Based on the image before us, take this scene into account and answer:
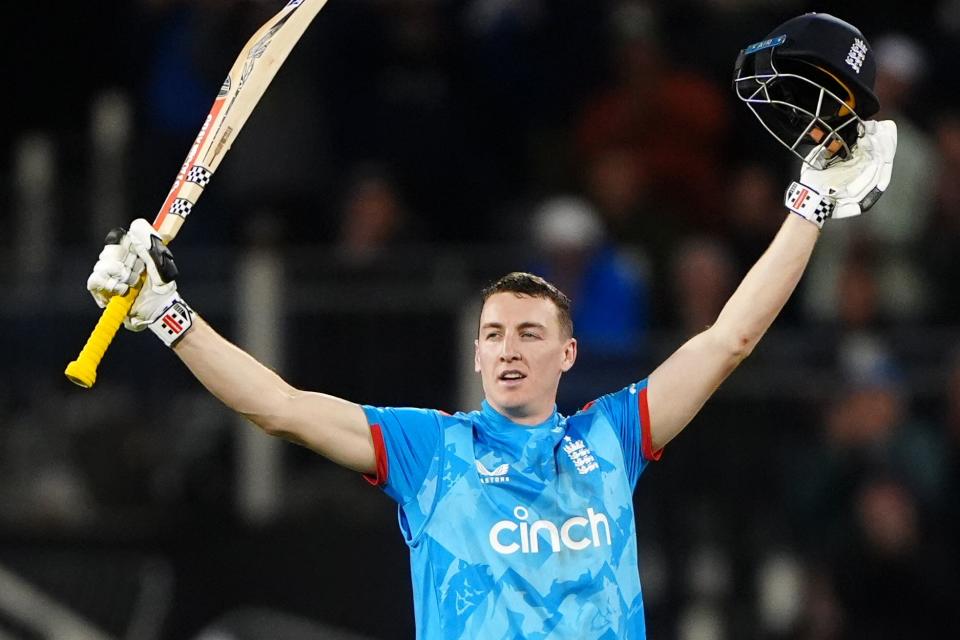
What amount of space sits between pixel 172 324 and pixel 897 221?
6900 millimetres

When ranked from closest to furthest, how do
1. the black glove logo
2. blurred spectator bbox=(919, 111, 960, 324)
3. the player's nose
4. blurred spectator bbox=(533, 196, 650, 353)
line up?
the black glove logo, the player's nose, blurred spectator bbox=(533, 196, 650, 353), blurred spectator bbox=(919, 111, 960, 324)

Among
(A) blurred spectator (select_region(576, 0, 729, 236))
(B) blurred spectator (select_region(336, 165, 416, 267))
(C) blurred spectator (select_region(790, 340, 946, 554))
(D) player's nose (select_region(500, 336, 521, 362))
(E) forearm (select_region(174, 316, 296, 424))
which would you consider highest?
(A) blurred spectator (select_region(576, 0, 729, 236))

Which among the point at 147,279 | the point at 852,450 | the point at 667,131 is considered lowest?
the point at 147,279

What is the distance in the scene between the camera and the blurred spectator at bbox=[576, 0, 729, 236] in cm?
1194

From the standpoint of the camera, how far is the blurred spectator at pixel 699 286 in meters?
10.6

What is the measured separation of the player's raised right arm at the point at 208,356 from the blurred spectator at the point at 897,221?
5.80 metres

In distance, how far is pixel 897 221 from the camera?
11.4 m

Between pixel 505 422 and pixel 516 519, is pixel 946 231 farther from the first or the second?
pixel 516 519

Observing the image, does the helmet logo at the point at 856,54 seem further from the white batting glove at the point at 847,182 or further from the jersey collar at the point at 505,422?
the jersey collar at the point at 505,422

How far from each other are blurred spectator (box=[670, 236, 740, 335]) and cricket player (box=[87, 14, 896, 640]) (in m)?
4.31

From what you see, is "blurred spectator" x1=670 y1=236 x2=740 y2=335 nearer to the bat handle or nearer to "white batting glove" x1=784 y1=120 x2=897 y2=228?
"white batting glove" x1=784 y1=120 x2=897 y2=228

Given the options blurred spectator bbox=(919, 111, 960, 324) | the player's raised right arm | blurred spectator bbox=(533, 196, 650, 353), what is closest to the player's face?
the player's raised right arm

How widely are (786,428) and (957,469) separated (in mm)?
973

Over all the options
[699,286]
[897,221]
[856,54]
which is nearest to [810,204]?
[856,54]
